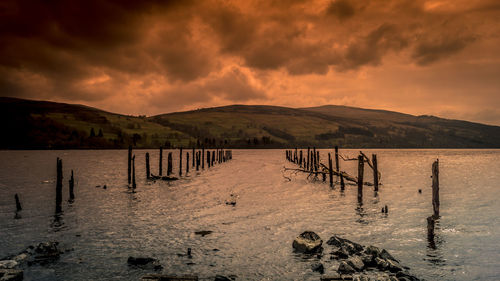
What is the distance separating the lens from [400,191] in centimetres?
3167

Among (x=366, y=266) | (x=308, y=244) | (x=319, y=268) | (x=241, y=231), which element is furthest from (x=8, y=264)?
(x=366, y=266)

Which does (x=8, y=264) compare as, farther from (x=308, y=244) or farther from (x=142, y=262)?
(x=308, y=244)

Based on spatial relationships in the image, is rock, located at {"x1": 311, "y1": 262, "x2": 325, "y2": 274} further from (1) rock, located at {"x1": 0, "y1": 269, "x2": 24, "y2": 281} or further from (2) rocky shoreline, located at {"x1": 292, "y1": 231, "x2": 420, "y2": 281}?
(1) rock, located at {"x1": 0, "y1": 269, "x2": 24, "y2": 281}

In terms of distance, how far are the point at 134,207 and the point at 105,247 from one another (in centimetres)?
949

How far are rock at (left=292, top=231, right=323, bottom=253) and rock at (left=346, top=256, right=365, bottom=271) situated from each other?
1691mm

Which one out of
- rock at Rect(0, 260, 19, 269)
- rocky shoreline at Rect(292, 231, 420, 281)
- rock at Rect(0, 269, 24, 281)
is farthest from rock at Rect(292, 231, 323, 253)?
rock at Rect(0, 260, 19, 269)

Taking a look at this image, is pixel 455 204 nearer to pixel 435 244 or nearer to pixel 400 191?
pixel 400 191

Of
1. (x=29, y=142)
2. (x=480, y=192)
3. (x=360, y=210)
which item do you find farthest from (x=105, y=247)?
(x=29, y=142)

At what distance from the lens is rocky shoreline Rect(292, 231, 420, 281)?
376 inches

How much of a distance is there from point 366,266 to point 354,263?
1.36 ft

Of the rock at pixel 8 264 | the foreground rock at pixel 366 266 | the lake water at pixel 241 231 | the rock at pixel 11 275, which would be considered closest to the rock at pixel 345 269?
the foreground rock at pixel 366 266

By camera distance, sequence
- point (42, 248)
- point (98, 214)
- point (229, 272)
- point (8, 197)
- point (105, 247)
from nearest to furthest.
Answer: point (229, 272) → point (42, 248) → point (105, 247) → point (98, 214) → point (8, 197)

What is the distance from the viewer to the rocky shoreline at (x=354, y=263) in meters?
9.55

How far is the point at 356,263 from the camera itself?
10.8 metres
